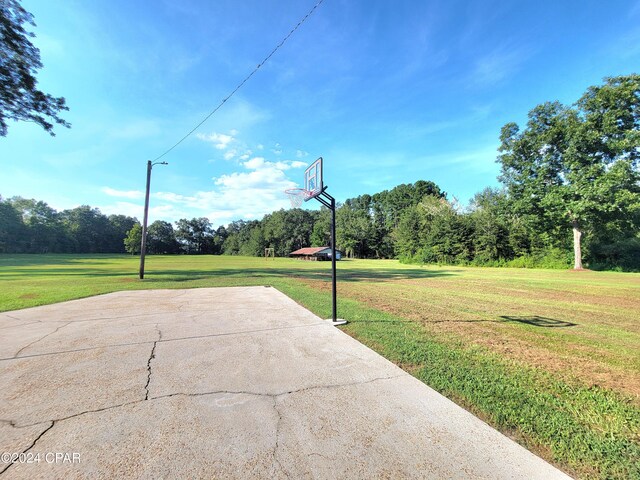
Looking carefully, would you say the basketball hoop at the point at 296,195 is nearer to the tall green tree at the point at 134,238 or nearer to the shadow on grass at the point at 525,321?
the shadow on grass at the point at 525,321

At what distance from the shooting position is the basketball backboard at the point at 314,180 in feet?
21.9

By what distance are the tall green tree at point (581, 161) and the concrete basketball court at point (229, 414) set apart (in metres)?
27.2

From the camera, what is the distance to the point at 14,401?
2.83 m

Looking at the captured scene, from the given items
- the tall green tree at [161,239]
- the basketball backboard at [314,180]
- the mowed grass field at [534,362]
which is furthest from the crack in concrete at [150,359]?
the tall green tree at [161,239]

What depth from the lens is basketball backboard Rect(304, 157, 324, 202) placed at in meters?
6.66

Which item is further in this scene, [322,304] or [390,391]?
[322,304]

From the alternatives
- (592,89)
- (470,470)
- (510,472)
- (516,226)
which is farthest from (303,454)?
(516,226)

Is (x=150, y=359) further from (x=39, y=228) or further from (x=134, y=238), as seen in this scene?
(x=39, y=228)

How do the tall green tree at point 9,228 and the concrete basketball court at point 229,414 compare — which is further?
the tall green tree at point 9,228

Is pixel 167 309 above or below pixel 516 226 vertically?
below

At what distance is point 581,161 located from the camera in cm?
2294

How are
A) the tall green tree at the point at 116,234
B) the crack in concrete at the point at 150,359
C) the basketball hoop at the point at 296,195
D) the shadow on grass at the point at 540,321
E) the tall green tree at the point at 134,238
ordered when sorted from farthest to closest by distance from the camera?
the tall green tree at the point at 116,234
the tall green tree at the point at 134,238
the basketball hoop at the point at 296,195
the shadow on grass at the point at 540,321
the crack in concrete at the point at 150,359

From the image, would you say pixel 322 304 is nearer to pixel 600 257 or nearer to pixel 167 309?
pixel 167 309

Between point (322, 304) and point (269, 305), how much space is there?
163 cm
